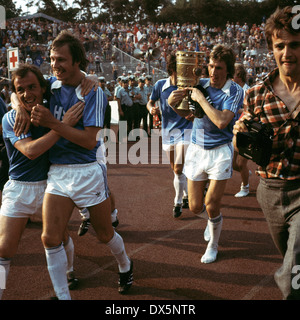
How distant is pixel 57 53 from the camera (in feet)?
9.78

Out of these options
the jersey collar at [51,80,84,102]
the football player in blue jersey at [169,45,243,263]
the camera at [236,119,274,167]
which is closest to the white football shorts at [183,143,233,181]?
the football player in blue jersey at [169,45,243,263]

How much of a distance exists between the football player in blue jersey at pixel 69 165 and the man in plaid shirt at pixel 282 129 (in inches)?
47.3

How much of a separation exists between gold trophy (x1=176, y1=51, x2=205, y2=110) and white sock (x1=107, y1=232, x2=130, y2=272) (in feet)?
5.52

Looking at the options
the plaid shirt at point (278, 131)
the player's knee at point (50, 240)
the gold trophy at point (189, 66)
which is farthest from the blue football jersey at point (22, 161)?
the plaid shirt at point (278, 131)

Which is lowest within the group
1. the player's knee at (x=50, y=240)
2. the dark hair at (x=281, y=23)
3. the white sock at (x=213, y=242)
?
the white sock at (x=213, y=242)

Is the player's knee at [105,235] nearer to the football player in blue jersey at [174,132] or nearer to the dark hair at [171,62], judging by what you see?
the football player in blue jersey at [174,132]

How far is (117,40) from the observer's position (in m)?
28.8

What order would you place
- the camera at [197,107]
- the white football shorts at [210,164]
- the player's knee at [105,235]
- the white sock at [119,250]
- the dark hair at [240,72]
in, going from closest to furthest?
the player's knee at [105,235] → the white sock at [119,250] → the camera at [197,107] → the white football shorts at [210,164] → the dark hair at [240,72]

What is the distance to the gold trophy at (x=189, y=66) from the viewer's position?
370 centimetres

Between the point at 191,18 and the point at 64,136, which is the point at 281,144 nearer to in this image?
the point at 64,136

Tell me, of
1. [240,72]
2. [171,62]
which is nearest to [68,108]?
[171,62]

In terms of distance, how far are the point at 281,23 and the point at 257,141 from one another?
763mm
